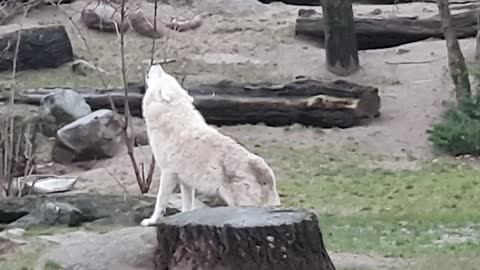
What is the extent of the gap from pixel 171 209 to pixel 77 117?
21.4 feet

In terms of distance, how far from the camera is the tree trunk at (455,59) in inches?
628

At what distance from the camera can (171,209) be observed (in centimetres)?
903

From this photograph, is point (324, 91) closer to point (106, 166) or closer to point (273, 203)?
point (106, 166)

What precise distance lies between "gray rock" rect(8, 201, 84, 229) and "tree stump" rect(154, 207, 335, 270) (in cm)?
311

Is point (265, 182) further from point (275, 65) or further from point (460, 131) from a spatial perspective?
point (275, 65)

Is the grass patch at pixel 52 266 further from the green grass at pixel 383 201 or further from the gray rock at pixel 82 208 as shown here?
the gray rock at pixel 82 208

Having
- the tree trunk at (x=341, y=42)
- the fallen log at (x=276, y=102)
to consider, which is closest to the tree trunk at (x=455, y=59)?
the fallen log at (x=276, y=102)

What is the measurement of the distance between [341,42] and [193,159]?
1220 centimetres

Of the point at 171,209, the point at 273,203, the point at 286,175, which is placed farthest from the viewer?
the point at 286,175

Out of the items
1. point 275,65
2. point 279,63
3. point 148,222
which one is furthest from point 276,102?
point 148,222

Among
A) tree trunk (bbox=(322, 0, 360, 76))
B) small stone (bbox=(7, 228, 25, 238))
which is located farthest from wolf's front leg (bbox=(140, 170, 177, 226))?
tree trunk (bbox=(322, 0, 360, 76))

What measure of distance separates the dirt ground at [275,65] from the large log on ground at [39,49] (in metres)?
0.37

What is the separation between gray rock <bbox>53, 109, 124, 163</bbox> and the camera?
46.3 ft

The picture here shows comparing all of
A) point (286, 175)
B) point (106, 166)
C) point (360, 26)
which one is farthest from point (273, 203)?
point (360, 26)
